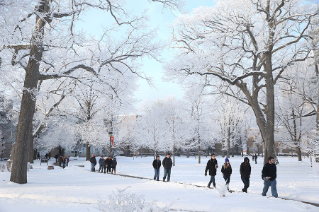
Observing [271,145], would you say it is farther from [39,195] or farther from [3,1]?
[3,1]

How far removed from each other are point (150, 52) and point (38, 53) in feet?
20.2

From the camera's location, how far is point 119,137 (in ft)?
120

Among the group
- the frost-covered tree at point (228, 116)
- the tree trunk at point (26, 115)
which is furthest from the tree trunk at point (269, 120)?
the frost-covered tree at point (228, 116)

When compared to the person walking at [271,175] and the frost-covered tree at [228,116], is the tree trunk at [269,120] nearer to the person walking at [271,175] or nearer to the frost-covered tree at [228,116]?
the person walking at [271,175]

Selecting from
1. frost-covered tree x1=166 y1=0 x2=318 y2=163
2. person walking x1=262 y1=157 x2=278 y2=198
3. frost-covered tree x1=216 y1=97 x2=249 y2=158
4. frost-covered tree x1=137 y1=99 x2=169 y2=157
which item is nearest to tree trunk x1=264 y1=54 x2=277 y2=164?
frost-covered tree x1=166 y1=0 x2=318 y2=163

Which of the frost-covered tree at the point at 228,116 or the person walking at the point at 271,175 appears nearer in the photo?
the person walking at the point at 271,175

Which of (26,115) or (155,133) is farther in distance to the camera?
(155,133)

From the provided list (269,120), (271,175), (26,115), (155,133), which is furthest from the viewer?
(155,133)

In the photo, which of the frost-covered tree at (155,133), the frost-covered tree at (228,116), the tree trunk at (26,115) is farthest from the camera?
the frost-covered tree at (228,116)

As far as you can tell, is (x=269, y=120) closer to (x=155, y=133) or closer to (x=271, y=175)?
(x=271, y=175)

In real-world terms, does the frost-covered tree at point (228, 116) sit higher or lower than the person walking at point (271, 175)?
higher

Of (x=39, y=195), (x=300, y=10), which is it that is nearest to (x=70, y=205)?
(x=39, y=195)

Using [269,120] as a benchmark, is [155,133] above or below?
below

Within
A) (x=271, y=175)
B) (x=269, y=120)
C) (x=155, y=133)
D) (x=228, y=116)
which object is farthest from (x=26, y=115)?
(x=228, y=116)
